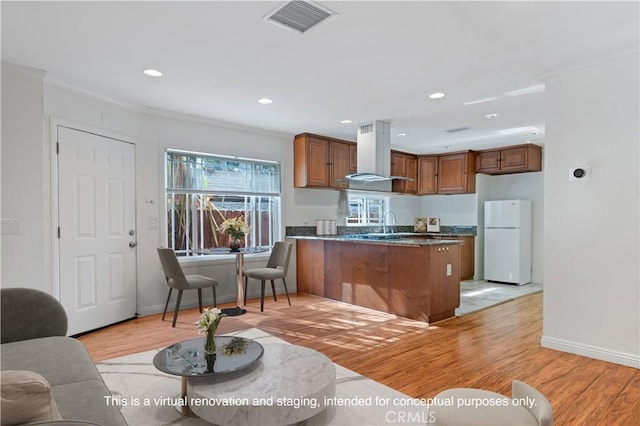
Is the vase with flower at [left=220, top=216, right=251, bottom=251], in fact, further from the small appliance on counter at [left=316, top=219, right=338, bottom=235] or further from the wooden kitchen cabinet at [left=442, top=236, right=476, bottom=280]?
the wooden kitchen cabinet at [left=442, top=236, right=476, bottom=280]

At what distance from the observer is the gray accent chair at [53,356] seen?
4.63 ft

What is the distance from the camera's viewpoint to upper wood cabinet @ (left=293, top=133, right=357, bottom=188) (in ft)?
18.8

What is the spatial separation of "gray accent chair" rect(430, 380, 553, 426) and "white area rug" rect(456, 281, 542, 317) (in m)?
3.13

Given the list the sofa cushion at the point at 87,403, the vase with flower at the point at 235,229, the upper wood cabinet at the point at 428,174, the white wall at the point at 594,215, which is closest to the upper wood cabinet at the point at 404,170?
the upper wood cabinet at the point at 428,174

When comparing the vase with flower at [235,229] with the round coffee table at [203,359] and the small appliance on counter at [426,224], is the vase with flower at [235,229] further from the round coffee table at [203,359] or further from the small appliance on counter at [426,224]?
the small appliance on counter at [426,224]

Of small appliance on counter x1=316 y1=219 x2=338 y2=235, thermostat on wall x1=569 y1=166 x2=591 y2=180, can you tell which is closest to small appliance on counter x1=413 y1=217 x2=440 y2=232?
small appliance on counter x1=316 y1=219 x2=338 y2=235

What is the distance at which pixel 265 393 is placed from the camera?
1.91 metres

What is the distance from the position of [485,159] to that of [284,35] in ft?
18.2

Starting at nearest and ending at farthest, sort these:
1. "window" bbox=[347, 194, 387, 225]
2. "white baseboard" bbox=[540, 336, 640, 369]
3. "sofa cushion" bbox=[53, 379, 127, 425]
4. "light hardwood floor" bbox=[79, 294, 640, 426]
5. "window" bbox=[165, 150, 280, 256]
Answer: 1. "sofa cushion" bbox=[53, 379, 127, 425]
2. "light hardwood floor" bbox=[79, 294, 640, 426]
3. "white baseboard" bbox=[540, 336, 640, 369]
4. "window" bbox=[165, 150, 280, 256]
5. "window" bbox=[347, 194, 387, 225]

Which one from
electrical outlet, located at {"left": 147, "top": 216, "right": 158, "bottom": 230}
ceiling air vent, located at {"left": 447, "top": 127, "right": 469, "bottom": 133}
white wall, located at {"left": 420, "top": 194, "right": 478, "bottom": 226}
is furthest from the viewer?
white wall, located at {"left": 420, "top": 194, "right": 478, "bottom": 226}

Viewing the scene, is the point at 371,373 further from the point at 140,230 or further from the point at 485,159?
the point at 485,159

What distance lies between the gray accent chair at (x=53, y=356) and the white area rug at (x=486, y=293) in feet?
13.0

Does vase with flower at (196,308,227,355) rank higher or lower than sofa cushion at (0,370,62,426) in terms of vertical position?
lower

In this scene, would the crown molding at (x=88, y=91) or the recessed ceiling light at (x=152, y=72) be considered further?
the crown molding at (x=88, y=91)
